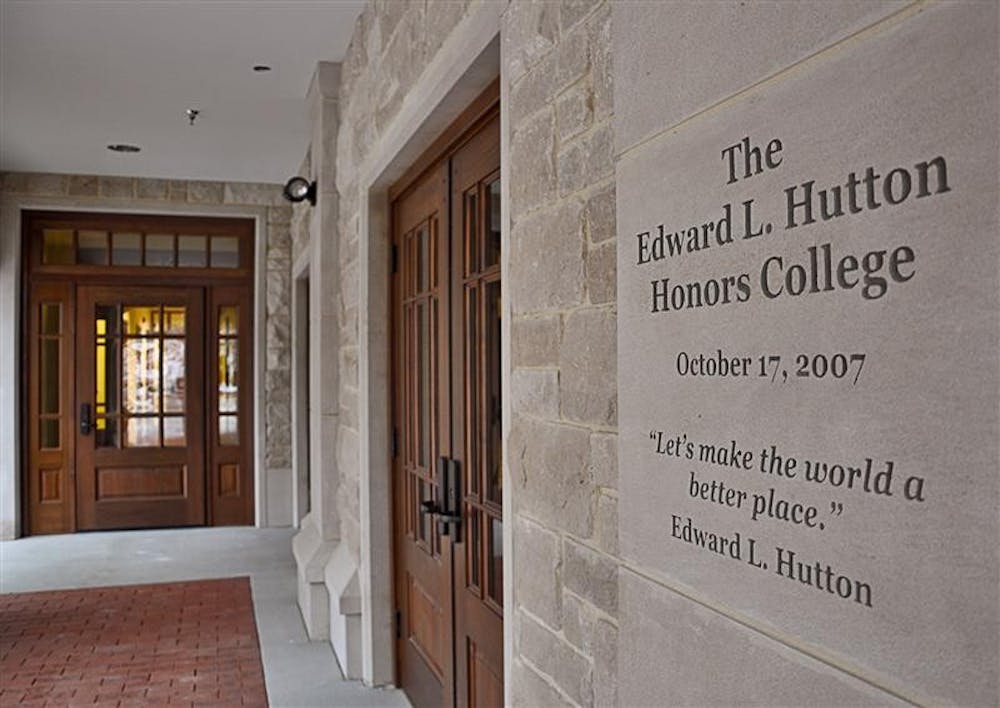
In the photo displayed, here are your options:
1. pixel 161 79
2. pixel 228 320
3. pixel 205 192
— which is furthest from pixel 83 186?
pixel 161 79

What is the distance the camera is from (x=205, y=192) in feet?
25.7

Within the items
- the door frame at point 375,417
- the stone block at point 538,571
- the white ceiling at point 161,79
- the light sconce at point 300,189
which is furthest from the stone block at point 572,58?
the light sconce at point 300,189

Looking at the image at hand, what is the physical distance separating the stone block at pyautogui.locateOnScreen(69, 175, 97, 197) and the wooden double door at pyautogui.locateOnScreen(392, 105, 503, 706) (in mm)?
4788

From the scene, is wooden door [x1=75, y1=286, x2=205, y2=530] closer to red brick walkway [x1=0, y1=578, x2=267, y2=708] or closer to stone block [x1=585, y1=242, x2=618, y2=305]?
red brick walkway [x1=0, y1=578, x2=267, y2=708]

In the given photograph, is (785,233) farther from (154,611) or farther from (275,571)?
(275,571)

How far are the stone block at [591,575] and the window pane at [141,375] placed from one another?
7.00 meters

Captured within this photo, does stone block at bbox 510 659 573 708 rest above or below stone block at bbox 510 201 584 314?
below

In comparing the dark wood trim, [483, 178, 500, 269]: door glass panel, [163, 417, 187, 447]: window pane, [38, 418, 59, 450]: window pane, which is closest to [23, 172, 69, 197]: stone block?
[38, 418, 59, 450]: window pane

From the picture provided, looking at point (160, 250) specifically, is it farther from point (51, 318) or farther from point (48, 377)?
point (48, 377)

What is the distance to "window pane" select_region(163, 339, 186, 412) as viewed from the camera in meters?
7.98

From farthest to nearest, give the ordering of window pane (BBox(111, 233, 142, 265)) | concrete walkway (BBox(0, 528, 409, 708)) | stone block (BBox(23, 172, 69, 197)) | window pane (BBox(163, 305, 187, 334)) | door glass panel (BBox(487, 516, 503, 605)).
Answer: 1. window pane (BBox(163, 305, 187, 334))
2. window pane (BBox(111, 233, 142, 265))
3. stone block (BBox(23, 172, 69, 197))
4. concrete walkway (BBox(0, 528, 409, 708))
5. door glass panel (BBox(487, 516, 503, 605))

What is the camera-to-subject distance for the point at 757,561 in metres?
1.00

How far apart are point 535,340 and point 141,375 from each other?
689 centimetres

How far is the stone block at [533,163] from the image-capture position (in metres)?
1.73
